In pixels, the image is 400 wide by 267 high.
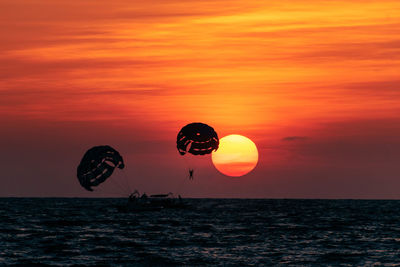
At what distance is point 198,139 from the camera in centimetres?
8319

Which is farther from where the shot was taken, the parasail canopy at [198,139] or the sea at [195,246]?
the parasail canopy at [198,139]

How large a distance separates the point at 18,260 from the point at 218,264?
43.2ft

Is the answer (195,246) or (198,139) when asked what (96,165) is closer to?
(198,139)

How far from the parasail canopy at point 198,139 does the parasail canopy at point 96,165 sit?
7.28 metres

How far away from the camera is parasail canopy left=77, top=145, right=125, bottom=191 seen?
267 feet

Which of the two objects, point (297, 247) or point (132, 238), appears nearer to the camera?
point (297, 247)

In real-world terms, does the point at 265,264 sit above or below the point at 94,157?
below

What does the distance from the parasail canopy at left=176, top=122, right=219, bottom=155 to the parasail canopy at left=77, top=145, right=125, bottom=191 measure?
7.28m

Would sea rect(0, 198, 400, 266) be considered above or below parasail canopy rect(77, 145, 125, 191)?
below

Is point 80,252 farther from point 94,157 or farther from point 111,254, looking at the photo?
point 94,157

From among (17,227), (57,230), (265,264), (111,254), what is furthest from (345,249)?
(17,227)

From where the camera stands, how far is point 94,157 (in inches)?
3199

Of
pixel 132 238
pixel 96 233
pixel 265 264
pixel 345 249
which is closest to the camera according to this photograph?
pixel 265 264

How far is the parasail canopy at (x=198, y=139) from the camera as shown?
8294 cm
